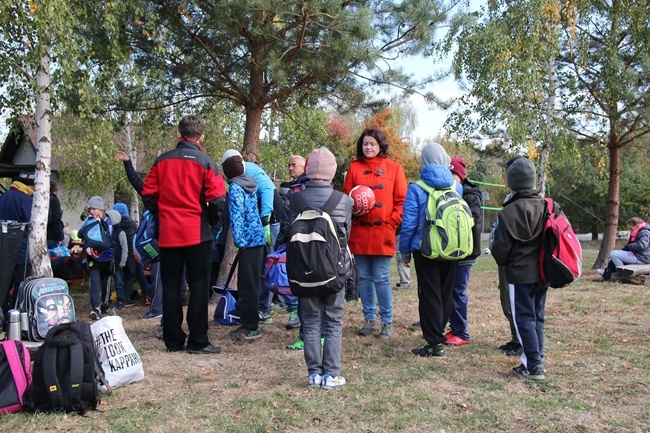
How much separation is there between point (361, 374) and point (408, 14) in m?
4.95

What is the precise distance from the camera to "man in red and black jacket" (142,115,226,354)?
16.9 ft

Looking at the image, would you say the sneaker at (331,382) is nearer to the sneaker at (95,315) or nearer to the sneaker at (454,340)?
the sneaker at (454,340)

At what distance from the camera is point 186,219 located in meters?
5.13

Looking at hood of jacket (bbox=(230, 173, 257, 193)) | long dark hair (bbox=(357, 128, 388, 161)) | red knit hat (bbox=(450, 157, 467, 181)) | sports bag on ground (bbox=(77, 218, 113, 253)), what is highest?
long dark hair (bbox=(357, 128, 388, 161))

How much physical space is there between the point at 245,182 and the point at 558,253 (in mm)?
2973

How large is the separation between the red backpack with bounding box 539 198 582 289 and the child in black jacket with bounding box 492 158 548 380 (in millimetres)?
51

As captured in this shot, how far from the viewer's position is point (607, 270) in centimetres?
1087

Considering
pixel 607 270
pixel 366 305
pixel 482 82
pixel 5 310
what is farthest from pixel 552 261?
pixel 482 82

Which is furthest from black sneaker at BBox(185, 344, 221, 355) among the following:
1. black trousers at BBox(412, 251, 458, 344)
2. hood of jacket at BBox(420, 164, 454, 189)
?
hood of jacket at BBox(420, 164, 454, 189)

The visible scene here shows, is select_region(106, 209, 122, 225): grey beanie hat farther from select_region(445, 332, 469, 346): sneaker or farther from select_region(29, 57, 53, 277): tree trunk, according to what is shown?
select_region(445, 332, 469, 346): sneaker

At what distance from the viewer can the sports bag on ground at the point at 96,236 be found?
25.5ft

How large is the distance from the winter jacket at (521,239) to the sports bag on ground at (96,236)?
210 inches

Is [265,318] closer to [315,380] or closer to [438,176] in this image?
[315,380]

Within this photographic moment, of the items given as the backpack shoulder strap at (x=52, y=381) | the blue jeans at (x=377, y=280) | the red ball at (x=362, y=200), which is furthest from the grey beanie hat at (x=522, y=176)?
Result: the backpack shoulder strap at (x=52, y=381)
